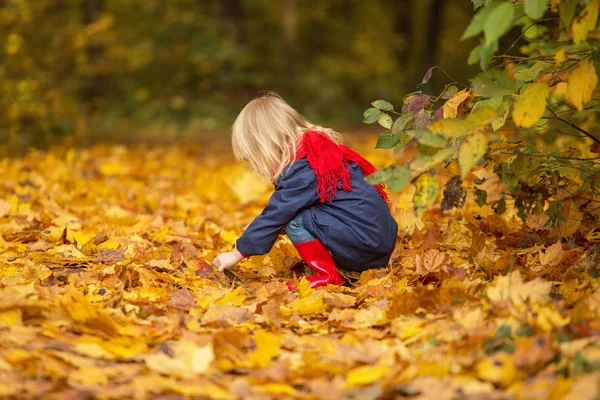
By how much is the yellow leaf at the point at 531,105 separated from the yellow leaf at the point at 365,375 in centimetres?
80

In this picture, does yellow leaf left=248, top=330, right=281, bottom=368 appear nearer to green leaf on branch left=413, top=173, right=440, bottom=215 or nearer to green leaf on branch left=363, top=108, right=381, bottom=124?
green leaf on branch left=413, top=173, right=440, bottom=215

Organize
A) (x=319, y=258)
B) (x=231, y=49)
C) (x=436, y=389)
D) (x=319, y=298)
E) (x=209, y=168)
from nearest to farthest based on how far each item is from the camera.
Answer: (x=436, y=389)
(x=319, y=298)
(x=319, y=258)
(x=209, y=168)
(x=231, y=49)

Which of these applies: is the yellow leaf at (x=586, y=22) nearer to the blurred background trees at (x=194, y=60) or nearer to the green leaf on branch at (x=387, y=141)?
the green leaf on branch at (x=387, y=141)

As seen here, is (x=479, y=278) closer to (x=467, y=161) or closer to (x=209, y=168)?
(x=467, y=161)

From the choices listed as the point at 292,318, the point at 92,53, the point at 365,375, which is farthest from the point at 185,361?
the point at 92,53

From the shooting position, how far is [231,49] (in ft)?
42.5

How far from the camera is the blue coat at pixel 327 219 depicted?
269 cm

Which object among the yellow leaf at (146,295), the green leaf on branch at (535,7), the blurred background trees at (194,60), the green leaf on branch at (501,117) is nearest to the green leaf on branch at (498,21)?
the green leaf on branch at (535,7)

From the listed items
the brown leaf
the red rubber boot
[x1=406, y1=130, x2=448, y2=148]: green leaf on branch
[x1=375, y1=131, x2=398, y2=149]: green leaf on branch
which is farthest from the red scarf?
[x1=406, y1=130, x2=448, y2=148]: green leaf on branch

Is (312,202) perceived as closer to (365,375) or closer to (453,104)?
(453,104)

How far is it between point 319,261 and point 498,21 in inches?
51.7

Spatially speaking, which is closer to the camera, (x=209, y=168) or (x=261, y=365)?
(x=261, y=365)

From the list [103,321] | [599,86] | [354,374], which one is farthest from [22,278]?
[599,86]

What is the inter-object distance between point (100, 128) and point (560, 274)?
910 cm
